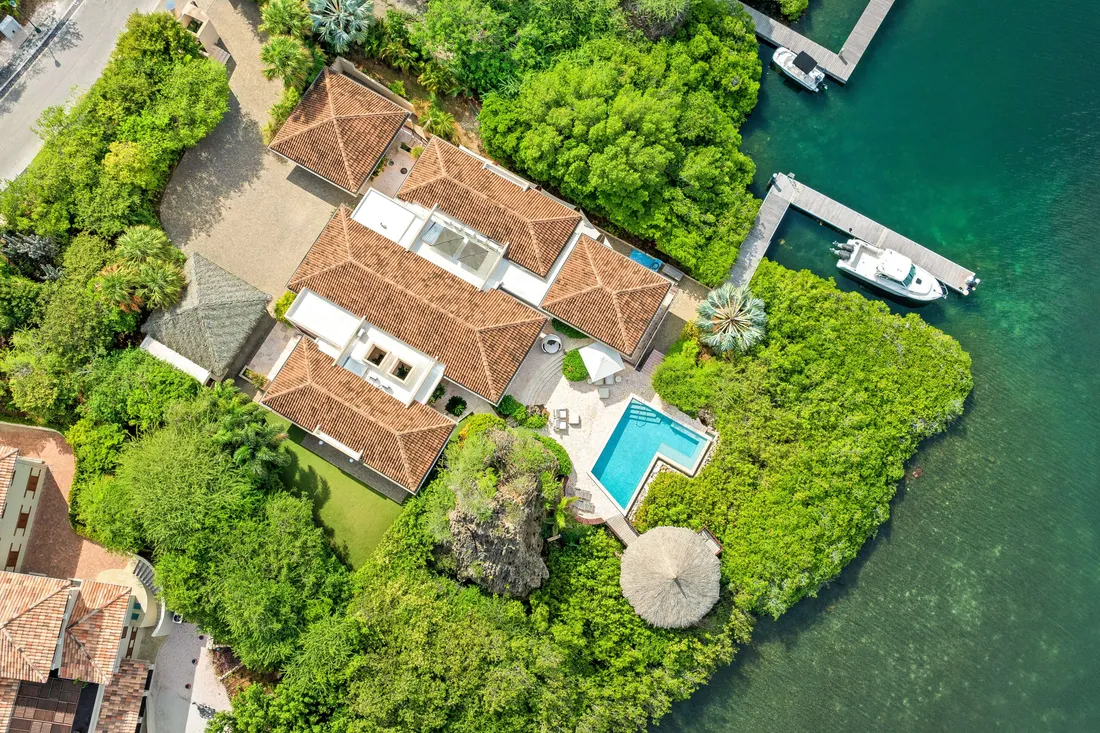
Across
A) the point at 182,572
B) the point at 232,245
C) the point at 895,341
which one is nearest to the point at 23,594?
the point at 182,572

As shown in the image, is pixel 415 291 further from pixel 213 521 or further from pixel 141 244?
pixel 213 521

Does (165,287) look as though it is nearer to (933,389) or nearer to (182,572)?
(182,572)

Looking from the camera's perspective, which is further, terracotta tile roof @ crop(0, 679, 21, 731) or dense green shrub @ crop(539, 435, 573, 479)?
dense green shrub @ crop(539, 435, 573, 479)

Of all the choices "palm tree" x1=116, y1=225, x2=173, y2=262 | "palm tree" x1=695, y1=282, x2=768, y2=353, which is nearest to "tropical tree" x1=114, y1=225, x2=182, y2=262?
"palm tree" x1=116, y1=225, x2=173, y2=262

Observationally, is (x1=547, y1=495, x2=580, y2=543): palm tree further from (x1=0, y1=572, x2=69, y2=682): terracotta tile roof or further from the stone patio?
(x1=0, y1=572, x2=69, y2=682): terracotta tile roof

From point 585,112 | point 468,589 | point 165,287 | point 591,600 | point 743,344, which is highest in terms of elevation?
point 585,112

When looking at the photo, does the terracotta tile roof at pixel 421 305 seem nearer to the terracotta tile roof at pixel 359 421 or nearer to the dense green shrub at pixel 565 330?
the dense green shrub at pixel 565 330
